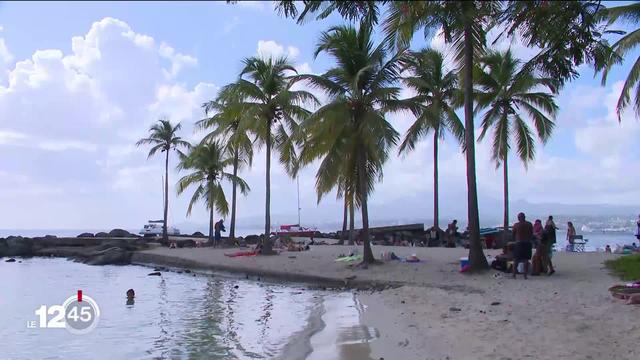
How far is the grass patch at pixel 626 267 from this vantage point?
14641 mm

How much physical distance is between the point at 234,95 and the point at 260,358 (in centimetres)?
1846

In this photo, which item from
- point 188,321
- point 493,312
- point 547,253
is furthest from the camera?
point 547,253

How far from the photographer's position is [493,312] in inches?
439

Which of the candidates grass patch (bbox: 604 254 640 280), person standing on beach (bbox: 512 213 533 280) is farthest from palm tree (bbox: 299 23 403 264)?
grass patch (bbox: 604 254 640 280)

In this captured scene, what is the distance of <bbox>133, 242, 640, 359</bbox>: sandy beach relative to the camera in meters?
8.31

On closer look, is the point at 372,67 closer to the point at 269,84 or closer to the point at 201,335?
the point at 269,84

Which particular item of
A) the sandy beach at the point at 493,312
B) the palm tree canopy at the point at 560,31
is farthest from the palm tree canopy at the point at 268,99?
the palm tree canopy at the point at 560,31

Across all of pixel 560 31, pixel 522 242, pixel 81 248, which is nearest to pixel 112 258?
pixel 81 248

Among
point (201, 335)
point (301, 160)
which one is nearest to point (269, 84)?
point (301, 160)

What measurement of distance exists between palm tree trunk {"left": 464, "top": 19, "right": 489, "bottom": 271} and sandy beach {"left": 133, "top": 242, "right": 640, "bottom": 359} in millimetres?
677

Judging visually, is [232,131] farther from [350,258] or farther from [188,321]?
[188,321]

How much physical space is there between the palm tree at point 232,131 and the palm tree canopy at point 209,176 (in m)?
1.74

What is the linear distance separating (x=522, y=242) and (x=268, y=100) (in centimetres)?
1510

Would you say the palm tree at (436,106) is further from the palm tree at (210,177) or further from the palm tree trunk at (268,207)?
the palm tree at (210,177)
